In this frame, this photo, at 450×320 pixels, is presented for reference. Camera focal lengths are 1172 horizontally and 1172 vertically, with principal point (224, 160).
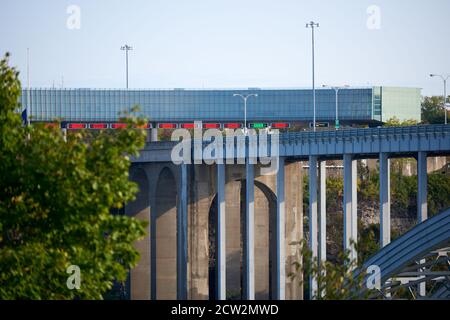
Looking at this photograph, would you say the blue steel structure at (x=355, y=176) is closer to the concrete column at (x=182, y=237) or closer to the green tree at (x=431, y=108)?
the concrete column at (x=182, y=237)

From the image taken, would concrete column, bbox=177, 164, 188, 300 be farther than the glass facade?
No

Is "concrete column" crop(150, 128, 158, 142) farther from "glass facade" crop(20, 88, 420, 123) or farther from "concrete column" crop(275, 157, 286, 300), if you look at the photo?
"concrete column" crop(275, 157, 286, 300)

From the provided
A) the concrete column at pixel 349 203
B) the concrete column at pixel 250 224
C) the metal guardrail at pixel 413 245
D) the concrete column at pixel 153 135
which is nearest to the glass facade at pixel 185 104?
the concrete column at pixel 153 135

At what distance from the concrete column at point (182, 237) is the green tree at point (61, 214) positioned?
53.7m

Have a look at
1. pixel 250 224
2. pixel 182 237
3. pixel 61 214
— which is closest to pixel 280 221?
pixel 250 224

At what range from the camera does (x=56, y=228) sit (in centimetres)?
2805

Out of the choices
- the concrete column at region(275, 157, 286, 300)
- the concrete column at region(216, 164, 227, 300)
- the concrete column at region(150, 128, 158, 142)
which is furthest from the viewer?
the concrete column at region(150, 128, 158, 142)

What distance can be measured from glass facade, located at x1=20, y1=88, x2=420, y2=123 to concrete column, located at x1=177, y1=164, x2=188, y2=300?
131 feet

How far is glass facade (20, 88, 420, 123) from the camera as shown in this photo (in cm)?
12450

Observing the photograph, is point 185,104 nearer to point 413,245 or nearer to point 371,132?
point 371,132

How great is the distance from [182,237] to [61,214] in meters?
57.1

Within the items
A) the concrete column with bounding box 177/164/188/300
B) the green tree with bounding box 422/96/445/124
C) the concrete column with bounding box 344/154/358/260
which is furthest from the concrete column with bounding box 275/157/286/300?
the green tree with bounding box 422/96/445/124

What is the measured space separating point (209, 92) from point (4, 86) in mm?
95630
